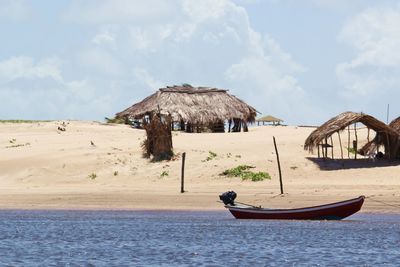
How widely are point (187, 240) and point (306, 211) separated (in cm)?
549

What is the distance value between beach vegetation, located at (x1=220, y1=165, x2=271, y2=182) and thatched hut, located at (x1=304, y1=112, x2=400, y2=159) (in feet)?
9.90

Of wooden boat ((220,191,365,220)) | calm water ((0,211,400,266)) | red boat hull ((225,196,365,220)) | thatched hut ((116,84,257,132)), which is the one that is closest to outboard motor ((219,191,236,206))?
wooden boat ((220,191,365,220))

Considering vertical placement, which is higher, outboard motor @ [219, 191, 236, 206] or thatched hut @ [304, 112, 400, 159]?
thatched hut @ [304, 112, 400, 159]

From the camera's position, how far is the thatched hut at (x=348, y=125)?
44.1 m

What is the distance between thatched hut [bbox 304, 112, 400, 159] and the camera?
4406 cm

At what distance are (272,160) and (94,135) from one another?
13964mm

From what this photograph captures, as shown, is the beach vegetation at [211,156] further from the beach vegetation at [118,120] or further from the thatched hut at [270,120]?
the thatched hut at [270,120]

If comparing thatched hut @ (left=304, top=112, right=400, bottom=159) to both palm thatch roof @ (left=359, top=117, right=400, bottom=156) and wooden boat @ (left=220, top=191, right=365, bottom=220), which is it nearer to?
palm thatch roof @ (left=359, top=117, right=400, bottom=156)

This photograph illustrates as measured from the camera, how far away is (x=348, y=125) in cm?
4438

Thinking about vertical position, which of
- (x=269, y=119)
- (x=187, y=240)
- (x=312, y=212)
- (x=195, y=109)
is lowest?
(x=187, y=240)

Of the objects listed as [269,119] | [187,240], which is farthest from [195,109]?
[187,240]

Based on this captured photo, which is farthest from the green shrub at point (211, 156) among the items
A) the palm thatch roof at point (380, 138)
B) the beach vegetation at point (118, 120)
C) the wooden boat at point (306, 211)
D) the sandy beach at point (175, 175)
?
the beach vegetation at point (118, 120)

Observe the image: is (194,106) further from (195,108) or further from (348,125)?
(348,125)

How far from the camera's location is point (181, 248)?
91.4 ft
